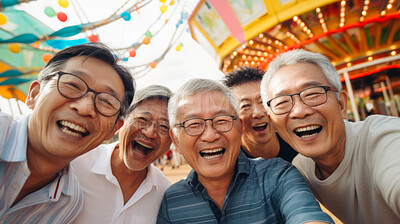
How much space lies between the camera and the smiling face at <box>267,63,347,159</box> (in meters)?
1.50

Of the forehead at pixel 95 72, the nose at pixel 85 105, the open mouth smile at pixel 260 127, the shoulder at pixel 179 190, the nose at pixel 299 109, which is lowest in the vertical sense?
the open mouth smile at pixel 260 127

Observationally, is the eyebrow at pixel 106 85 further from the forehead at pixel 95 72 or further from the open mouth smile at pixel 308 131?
the open mouth smile at pixel 308 131

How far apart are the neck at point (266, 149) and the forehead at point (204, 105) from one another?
3.96 ft

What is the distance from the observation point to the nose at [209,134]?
62.4 inches

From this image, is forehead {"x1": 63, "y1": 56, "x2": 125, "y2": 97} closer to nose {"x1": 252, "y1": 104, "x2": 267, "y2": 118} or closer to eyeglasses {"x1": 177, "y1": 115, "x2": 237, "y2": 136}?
eyeglasses {"x1": 177, "y1": 115, "x2": 237, "y2": 136}

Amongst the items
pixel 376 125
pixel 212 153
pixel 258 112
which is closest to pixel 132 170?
pixel 212 153

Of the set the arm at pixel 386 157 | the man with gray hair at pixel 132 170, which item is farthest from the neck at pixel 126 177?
the arm at pixel 386 157

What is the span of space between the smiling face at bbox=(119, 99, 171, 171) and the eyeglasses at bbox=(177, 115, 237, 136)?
45 centimetres

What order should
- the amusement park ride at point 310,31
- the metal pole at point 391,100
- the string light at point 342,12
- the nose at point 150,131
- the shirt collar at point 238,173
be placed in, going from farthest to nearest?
the metal pole at point 391,100, the amusement park ride at point 310,31, the string light at point 342,12, the nose at point 150,131, the shirt collar at point 238,173

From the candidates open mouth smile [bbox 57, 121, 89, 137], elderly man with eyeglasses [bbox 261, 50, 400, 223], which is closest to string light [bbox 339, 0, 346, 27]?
elderly man with eyeglasses [bbox 261, 50, 400, 223]

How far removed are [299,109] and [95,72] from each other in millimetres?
1536

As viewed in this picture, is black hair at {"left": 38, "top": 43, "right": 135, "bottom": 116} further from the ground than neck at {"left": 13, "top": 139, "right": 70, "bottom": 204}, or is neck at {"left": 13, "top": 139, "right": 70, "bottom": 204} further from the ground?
black hair at {"left": 38, "top": 43, "right": 135, "bottom": 116}

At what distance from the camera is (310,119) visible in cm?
151

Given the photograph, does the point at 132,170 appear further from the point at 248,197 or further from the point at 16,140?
the point at 248,197
